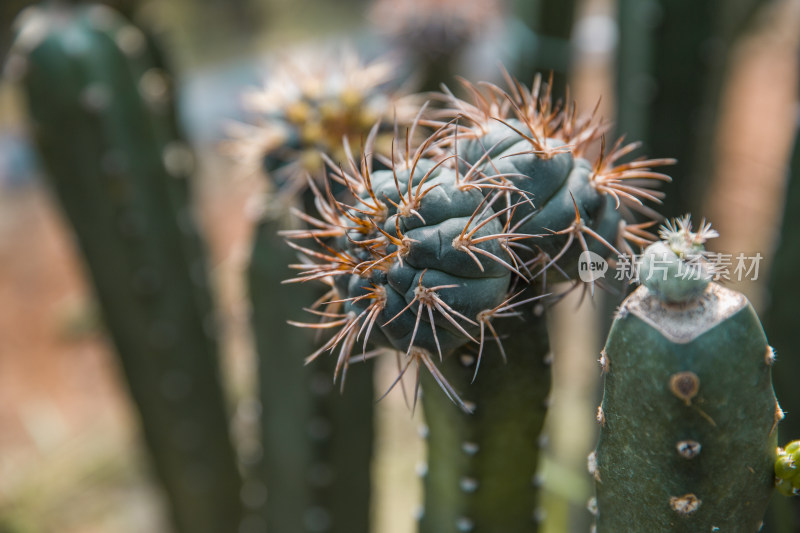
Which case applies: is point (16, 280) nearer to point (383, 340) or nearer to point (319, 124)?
point (319, 124)

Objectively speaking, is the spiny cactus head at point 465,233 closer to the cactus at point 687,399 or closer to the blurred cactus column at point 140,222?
the cactus at point 687,399

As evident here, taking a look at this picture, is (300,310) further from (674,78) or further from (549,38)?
(549,38)

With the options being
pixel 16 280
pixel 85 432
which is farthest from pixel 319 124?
pixel 16 280

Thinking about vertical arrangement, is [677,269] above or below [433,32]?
below

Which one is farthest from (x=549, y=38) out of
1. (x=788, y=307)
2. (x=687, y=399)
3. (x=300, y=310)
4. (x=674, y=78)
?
(x=687, y=399)

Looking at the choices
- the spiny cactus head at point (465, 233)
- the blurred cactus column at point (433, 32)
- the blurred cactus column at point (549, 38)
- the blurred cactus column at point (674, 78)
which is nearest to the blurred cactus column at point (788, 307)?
the blurred cactus column at point (674, 78)
